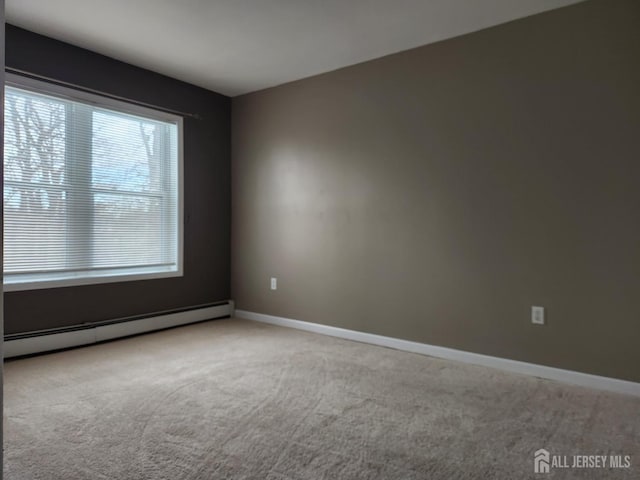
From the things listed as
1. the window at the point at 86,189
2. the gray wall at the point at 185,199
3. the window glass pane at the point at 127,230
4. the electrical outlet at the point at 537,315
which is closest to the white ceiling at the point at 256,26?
the gray wall at the point at 185,199

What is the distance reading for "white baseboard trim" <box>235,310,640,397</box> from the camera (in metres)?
2.66

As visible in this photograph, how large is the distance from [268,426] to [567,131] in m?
2.60

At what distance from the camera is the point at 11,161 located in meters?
3.17

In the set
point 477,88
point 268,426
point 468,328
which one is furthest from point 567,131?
point 268,426

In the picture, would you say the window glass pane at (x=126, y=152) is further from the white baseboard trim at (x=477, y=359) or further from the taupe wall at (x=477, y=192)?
the white baseboard trim at (x=477, y=359)

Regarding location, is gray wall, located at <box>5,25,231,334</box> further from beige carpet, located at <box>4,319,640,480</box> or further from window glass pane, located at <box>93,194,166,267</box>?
beige carpet, located at <box>4,319,640,480</box>

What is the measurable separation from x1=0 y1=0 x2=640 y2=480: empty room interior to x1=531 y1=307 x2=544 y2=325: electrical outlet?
2cm

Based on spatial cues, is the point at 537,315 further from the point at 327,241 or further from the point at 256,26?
the point at 256,26

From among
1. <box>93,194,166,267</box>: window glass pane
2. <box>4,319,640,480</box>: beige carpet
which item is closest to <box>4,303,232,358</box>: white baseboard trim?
<box>4,319,640,480</box>: beige carpet

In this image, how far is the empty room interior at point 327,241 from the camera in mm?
2088

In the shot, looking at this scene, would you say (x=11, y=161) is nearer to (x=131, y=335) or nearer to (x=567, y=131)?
(x=131, y=335)

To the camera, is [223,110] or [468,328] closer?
[468,328]

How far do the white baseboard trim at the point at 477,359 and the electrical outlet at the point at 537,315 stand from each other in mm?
298

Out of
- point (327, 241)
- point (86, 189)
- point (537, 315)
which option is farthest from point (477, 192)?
point (86, 189)
